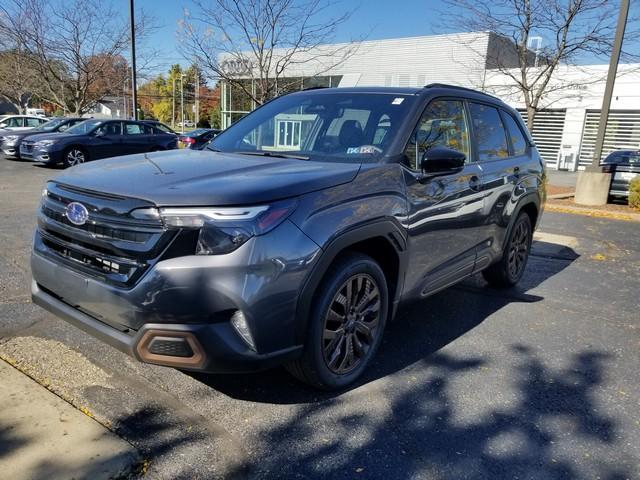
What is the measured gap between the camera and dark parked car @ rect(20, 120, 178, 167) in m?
14.3

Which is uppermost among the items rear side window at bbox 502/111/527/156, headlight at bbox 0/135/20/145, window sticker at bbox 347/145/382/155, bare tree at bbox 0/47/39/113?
bare tree at bbox 0/47/39/113

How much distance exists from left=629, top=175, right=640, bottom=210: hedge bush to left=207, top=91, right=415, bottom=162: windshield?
9809 millimetres

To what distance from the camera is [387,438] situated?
262 centimetres

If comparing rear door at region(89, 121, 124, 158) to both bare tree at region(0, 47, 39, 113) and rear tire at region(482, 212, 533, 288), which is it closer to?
bare tree at region(0, 47, 39, 113)

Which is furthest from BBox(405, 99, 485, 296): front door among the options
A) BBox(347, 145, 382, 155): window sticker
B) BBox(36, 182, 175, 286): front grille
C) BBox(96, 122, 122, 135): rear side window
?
BBox(96, 122, 122, 135): rear side window

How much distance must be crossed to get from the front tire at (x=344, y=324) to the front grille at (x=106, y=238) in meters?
0.88

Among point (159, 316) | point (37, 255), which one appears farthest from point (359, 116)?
point (37, 255)

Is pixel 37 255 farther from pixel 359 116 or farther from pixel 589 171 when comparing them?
pixel 589 171

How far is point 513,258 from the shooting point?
16.8ft

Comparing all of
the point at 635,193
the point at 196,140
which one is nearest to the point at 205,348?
the point at 196,140

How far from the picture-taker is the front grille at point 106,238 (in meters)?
2.35

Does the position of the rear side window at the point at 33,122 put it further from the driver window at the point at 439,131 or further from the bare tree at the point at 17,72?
the driver window at the point at 439,131

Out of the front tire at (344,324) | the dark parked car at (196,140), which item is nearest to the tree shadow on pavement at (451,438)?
the front tire at (344,324)

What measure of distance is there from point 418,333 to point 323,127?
5.69 ft
